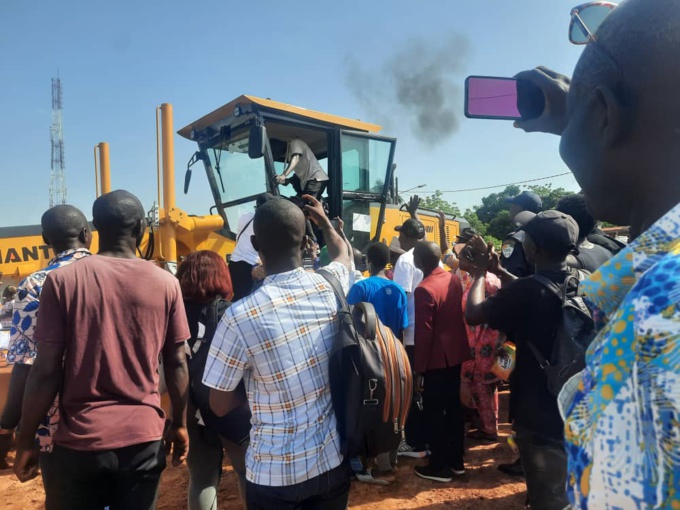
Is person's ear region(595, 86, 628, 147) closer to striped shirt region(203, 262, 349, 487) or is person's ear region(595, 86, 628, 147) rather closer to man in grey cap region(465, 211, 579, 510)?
striped shirt region(203, 262, 349, 487)

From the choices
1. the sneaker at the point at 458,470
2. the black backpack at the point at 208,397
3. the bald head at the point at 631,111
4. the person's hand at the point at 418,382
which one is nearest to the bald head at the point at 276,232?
the black backpack at the point at 208,397

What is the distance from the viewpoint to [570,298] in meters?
2.34

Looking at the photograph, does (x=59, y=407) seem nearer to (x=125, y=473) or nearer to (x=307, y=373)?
(x=125, y=473)

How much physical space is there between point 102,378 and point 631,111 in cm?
213

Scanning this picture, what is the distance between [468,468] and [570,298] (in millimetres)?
2594

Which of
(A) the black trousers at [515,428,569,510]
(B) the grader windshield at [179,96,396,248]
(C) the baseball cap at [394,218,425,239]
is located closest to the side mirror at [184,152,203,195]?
(B) the grader windshield at [179,96,396,248]

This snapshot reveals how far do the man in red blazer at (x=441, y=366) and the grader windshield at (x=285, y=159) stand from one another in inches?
99.2

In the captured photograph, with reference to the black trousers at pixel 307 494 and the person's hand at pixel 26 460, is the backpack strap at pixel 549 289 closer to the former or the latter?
the black trousers at pixel 307 494

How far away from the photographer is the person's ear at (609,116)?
0.81 meters

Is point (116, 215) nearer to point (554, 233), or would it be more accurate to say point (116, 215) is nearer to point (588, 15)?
point (588, 15)

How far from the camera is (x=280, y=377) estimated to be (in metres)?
1.92

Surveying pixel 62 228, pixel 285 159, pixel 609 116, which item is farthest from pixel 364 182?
pixel 609 116

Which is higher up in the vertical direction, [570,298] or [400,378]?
[570,298]

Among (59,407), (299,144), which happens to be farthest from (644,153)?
(299,144)
